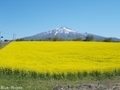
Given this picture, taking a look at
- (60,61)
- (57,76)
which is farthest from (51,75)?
(60,61)

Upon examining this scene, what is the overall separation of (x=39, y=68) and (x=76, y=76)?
91.7 inches

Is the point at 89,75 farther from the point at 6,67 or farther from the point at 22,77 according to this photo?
the point at 6,67

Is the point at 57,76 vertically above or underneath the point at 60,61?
underneath

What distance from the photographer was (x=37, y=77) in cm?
1507

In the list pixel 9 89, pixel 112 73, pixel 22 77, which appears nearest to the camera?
pixel 9 89

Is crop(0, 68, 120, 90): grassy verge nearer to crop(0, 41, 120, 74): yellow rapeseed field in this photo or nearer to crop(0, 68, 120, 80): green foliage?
crop(0, 68, 120, 80): green foliage

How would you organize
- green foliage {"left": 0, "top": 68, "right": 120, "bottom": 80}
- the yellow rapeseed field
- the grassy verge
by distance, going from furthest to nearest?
the yellow rapeseed field, green foliage {"left": 0, "top": 68, "right": 120, "bottom": 80}, the grassy verge

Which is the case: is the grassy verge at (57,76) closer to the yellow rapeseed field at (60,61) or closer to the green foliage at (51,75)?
the green foliage at (51,75)

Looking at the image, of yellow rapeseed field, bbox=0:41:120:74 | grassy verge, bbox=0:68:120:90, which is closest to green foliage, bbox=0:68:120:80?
grassy verge, bbox=0:68:120:90

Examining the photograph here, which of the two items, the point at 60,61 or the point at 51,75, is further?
the point at 60,61

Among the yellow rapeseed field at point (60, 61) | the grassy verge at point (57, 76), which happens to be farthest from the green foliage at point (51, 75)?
the yellow rapeseed field at point (60, 61)

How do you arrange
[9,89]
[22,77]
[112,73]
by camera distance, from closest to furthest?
[9,89]
[22,77]
[112,73]

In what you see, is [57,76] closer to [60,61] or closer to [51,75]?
[51,75]

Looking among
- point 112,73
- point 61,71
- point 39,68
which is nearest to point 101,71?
point 112,73
